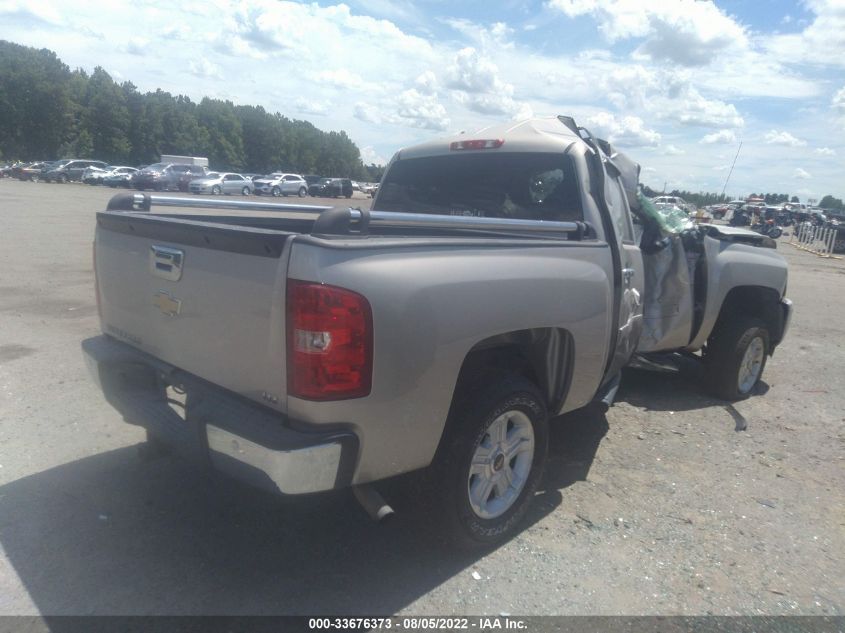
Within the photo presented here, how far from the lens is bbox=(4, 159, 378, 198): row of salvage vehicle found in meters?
42.7

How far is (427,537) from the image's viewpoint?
317 centimetres

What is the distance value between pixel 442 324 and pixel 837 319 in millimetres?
10194

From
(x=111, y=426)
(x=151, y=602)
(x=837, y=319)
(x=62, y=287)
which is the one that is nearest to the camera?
(x=151, y=602)

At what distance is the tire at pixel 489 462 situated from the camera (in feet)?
9.89

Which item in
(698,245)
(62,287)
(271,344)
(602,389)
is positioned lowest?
(62,287)

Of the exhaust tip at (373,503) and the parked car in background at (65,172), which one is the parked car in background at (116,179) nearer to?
the parked car in background at (65,172)

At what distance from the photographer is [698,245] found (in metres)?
5.28

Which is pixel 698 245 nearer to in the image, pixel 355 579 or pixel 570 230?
pixel 570 230

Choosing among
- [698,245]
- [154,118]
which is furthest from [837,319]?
[154,118]

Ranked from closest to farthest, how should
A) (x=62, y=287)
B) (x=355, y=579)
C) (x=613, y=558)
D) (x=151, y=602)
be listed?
1. (x=151, y=602)
2. (x=355, y=579)
3. (x=613, y=558)
4. (x=62, y=287)

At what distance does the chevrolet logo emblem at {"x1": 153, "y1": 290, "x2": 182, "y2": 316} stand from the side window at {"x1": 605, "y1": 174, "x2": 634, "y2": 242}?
8.55 ft

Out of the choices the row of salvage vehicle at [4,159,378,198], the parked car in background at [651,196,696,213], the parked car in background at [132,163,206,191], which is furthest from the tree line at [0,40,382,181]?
the parked car in background at [651,196,696,213]

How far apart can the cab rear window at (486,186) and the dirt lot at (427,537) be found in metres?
1.69

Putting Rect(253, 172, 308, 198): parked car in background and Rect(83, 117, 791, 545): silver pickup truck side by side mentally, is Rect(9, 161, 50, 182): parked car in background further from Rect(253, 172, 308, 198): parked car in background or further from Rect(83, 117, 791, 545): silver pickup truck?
Rect(83, 117, 791, 545): silver pickup truck
